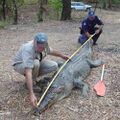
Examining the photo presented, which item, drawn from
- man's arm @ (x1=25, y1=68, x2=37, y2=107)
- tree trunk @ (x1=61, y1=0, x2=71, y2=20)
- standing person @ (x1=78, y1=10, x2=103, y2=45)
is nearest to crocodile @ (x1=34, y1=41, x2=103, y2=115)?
man's arm @ (x1=25, y1=68, x2=37, y2=107)

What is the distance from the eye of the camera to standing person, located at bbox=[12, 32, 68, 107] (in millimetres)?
5309

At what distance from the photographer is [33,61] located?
18.2 ft

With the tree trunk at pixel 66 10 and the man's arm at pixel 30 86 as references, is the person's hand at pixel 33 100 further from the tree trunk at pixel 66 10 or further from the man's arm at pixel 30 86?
the tree trunk at pixel 66 10

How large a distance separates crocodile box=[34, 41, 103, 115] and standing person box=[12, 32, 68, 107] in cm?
25

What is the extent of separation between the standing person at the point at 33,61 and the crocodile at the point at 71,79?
9.8 inches

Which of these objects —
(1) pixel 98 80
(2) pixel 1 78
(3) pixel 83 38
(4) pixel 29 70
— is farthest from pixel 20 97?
(3) pixel 83 38

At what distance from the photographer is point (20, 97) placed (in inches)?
233

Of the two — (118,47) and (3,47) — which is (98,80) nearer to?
(118,47)

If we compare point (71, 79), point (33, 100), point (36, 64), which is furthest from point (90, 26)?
point (33, 100)

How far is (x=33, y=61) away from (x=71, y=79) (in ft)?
3.50

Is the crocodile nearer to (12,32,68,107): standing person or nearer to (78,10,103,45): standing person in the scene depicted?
(12,32,68,107): standing person

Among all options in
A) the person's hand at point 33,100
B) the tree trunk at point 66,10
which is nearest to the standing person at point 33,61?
the person's hand at point 33,100

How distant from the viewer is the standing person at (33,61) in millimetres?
5309

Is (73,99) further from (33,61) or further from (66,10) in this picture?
(66,10)
